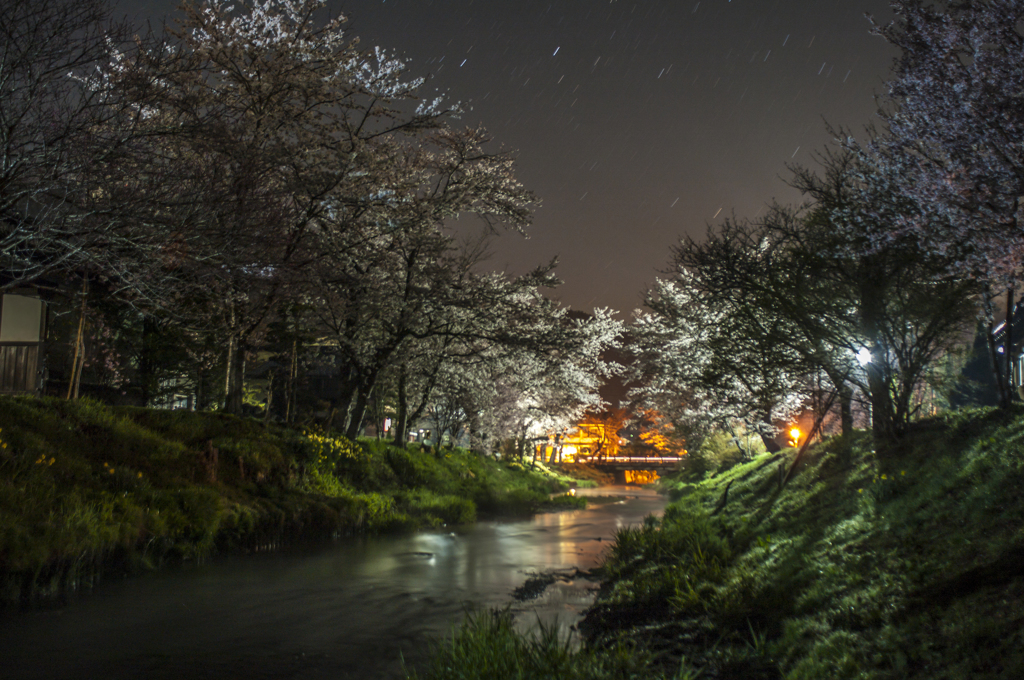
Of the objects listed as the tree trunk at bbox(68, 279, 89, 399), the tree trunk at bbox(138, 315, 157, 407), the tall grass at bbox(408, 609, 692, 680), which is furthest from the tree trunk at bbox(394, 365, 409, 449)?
the tall grass at bbox(408, 609, 692, 680)

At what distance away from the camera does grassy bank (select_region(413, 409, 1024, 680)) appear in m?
5.45

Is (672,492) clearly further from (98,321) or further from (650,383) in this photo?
(98,321)

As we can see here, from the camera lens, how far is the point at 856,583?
7.27 m

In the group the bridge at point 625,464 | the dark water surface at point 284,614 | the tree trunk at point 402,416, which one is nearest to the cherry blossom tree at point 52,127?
the dark water surface at point 284,614

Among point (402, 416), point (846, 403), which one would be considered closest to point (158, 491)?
point (846, 403)

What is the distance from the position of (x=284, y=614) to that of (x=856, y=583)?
8.01 metres

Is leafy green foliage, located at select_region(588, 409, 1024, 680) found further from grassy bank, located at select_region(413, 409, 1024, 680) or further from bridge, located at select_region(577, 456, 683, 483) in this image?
bridge, located at select_region(577, 456, 683, 483)

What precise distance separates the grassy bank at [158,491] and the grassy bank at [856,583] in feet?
23.0

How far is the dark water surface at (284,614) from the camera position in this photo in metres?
8.13

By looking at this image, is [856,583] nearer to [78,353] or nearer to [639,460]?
[78,353]

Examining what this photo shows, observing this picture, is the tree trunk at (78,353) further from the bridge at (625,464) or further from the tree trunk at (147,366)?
the bridge at (625,464)

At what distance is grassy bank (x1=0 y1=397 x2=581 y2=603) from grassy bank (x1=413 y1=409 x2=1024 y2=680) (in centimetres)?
701

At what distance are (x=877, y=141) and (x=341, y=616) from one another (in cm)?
1106

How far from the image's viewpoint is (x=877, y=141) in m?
10.5
